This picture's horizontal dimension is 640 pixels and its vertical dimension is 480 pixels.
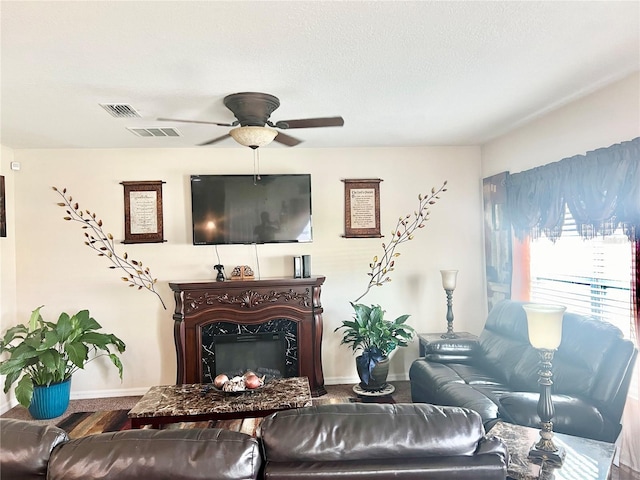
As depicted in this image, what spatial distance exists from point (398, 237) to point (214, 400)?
2.60 metres

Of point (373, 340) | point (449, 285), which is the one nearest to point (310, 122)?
point (373, 340)

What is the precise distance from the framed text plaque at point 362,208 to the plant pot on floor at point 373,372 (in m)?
1.31

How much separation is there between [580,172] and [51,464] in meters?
3.37

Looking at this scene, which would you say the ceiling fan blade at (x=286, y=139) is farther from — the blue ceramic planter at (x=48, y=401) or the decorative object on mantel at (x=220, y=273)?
the blue ceramic planter at (x=48, y=401)

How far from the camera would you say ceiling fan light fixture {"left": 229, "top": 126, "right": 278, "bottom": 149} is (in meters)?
2.77

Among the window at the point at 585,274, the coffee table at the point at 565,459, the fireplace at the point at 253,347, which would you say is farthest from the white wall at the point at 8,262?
the window at the point at 585,274

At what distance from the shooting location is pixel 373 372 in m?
4.09

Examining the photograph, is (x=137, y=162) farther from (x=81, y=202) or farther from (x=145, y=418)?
(x=145, y=418)

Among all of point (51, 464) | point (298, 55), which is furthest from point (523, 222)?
point (51, 464)

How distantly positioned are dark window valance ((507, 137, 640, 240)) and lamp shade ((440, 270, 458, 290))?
73cm

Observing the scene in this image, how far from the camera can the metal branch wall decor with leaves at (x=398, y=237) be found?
465 cm

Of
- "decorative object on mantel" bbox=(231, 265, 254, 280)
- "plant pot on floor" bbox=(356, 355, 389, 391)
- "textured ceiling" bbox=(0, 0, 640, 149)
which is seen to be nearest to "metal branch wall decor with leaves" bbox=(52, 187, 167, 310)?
"decorative object on mantel" bbox=(231, 265, 254, 280)

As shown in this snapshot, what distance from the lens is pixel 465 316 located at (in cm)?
477

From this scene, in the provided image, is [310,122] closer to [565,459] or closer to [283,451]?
[283,451]
